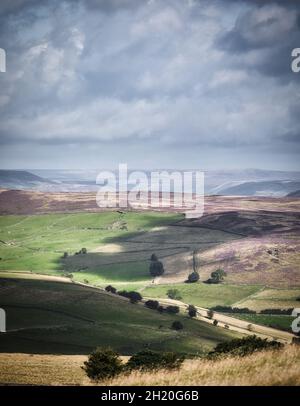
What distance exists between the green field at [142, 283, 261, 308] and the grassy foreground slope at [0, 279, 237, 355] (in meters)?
18.0

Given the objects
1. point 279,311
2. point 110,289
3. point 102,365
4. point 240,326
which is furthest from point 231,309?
point 102,365

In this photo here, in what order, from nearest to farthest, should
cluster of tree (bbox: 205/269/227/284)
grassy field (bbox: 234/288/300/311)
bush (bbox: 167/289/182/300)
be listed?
grassy field (bbox: 234/288/300/311), bush (bbox: 167/289/182/300), cluster of tree (bbox: 205/269/227/284)

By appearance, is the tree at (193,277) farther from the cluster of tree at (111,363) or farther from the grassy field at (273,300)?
the cluster of tree at (111,363)

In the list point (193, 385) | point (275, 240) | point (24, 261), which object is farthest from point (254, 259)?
point (193, 385)

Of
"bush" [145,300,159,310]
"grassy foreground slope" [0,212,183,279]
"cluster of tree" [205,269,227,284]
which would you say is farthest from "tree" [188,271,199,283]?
"bush" [145,300,159,310]

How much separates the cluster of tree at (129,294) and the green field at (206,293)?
7.48m

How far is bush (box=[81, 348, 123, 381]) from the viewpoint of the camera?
35.6m

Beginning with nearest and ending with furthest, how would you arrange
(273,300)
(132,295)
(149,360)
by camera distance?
(149,360) < (132,295) < (273,300)

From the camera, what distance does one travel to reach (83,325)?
3511 inches

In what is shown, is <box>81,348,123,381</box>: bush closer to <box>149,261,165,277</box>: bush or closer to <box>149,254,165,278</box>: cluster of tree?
<box>149,254,165,278</box>: cluster of tree

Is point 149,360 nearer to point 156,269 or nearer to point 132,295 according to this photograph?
point 132,295

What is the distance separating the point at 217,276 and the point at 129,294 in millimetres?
29741

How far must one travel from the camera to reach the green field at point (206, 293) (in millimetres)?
119000
